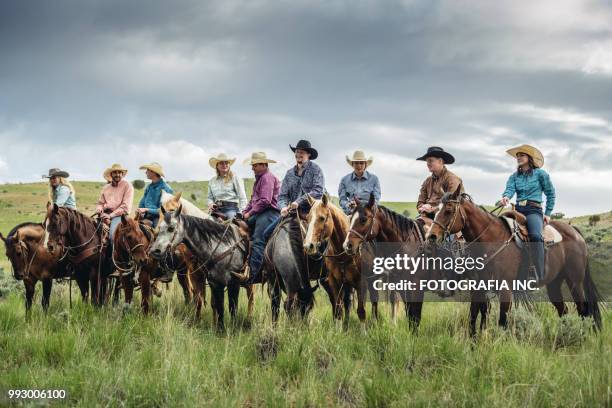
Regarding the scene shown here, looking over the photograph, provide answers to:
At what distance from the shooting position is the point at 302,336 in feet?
21.1

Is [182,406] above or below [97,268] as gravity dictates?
below

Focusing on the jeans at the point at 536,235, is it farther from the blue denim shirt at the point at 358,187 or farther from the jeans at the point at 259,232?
the jeans at the point at 259,232

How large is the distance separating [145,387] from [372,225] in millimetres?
3892

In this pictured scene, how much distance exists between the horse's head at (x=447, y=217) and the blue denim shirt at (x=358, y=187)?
2.58m

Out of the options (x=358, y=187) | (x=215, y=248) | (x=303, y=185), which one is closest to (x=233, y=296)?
(x=215, y=248)

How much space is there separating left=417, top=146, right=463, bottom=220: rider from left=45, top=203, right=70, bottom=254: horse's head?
21.5ft

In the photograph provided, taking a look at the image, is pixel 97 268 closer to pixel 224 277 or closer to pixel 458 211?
pixel 224 277

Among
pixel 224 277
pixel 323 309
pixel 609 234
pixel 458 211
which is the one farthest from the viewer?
pixel 609 234

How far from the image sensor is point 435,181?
843 centimetres

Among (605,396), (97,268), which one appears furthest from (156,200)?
(605,396)

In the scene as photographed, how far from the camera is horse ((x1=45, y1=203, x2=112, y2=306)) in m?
9.07

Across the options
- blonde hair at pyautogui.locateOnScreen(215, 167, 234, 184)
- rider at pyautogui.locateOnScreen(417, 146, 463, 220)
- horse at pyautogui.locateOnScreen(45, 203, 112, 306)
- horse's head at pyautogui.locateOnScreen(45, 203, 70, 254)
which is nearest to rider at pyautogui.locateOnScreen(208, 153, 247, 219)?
blonde hair at pyautogui.locateOnScreen(215, 167, 234, 184)

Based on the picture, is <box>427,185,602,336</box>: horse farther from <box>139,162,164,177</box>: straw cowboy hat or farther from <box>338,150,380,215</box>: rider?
<box>139,162,164,177</box>: straw cowboy hat

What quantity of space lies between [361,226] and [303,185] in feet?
7.09
